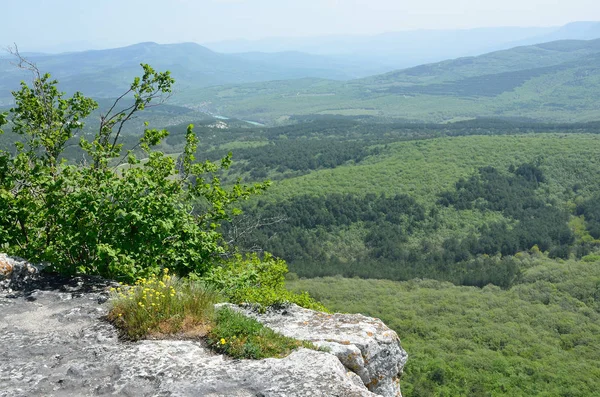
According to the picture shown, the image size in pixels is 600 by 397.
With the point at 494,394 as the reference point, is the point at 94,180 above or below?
above

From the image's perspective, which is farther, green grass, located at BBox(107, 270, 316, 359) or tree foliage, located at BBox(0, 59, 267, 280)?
tree foliage, located at BBox(0, 59, 267, 280)

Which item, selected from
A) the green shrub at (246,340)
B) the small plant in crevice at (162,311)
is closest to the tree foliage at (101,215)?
the small plant in crevice at (162,311)

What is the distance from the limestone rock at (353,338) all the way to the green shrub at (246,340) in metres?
0.82

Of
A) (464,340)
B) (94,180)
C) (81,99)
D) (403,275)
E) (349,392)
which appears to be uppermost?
(81,99)

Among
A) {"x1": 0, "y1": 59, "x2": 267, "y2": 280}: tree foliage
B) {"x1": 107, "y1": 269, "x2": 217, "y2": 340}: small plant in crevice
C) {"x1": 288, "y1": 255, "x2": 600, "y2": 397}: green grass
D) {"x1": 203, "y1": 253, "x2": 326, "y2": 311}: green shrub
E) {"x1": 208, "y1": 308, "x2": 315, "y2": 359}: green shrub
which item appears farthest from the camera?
{"x1": 288, "y1": 255, "x2": 600, "y2": 397}: green grass

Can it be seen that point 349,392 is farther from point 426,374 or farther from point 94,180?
point 426,374

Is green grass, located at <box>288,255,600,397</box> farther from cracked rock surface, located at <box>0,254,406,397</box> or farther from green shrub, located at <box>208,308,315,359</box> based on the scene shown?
cracked rock surface, located at <box>0,254,406,397</box>

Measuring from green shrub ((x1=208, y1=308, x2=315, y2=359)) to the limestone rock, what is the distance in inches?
32.3

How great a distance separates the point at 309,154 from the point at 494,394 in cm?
14448

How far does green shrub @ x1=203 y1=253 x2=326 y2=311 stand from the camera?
10.4m

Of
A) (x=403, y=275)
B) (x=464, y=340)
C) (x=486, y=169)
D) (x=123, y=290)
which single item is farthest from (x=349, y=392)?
(x=486, y=169)

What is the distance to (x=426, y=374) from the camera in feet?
152

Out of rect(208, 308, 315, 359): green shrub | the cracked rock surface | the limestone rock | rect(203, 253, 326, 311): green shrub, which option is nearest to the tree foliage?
rect(203, 253, 326, 311): green shrub

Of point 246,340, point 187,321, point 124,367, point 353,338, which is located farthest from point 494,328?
point 124,367
